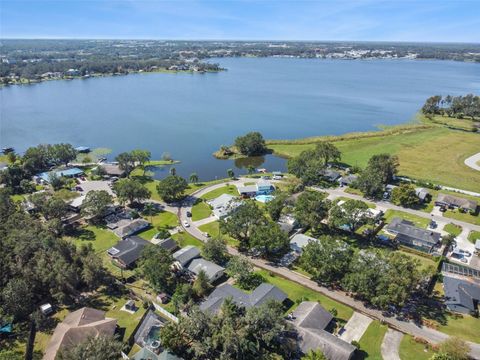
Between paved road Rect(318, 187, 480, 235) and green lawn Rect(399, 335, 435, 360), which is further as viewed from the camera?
paved road Rect(318, 187, 480, 235)

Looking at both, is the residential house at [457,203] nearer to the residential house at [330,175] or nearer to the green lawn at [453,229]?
the green lawn at [453,229]

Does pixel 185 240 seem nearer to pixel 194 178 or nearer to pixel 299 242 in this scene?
pixel 299 242

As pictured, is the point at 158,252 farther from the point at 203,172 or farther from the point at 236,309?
the point at 203,172

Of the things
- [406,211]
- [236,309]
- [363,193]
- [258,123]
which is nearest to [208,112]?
[258,123]

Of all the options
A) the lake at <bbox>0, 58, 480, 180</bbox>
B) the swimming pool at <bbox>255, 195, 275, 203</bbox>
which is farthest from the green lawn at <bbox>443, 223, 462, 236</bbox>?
the lake at <bbox>0, 58, 480, 180</bbox>

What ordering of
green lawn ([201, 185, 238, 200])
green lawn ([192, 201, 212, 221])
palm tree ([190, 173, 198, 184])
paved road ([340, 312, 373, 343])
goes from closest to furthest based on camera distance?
1. paved road ([340, 312, 373, 343])
2. green lawn ([192, 201, 212, 221])
3. green lawn ([201, 185, 238, 200])
4. palm tree ([190, 173, 198, 184])

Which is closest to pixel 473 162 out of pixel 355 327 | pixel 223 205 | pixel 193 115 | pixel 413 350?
pixel 223 205

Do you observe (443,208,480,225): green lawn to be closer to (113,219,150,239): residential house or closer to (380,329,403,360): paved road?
(380,329,403,360): paved road

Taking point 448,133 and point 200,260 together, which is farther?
point 448,133
